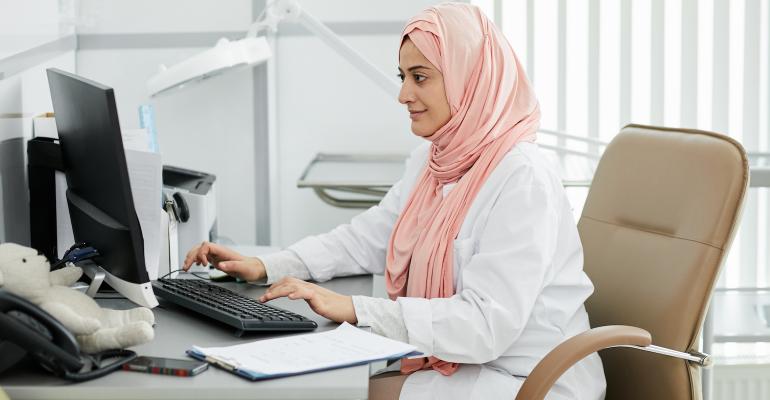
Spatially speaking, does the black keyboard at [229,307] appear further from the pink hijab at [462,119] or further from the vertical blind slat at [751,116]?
the vertical blind slat at [751,116]

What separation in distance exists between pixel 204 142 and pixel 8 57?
0.95 meters

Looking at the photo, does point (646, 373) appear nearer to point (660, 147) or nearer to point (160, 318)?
point (660, 147)

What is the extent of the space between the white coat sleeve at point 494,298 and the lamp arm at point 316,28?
34.8 inches

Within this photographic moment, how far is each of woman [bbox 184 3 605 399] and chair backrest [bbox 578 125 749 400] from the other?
0.33 ft

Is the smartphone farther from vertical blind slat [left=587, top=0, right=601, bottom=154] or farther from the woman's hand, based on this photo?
vertical blind slat [left=587, top=0, right=601, bottom=154]

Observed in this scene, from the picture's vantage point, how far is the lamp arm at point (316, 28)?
2328 millimetres

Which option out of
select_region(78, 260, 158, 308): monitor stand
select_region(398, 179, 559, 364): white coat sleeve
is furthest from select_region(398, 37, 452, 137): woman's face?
select_region(78, 260, 158, 308): monitor stand

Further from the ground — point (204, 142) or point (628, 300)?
point (204, 142)

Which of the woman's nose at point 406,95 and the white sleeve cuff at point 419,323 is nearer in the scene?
the white sleeve cuff at point 419,323

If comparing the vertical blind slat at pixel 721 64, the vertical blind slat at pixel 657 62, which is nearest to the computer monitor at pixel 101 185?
the vertical blind slat at pixel 657 62

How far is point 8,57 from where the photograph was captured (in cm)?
186

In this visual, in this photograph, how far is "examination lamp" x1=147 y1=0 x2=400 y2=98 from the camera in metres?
2.27

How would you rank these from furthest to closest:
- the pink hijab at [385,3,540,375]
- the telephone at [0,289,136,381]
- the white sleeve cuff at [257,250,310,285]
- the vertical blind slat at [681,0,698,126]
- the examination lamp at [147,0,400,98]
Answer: the vertical blind slat at [681,0,698,126] < the examination lamp at [147,0,400,98] < the white sleeve cuff at [257,250,310,285] < the pink hijab at [385,3,540,375] < the telephone at [0,289,136,381]

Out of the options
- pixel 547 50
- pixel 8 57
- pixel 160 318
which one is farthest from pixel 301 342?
pixel 547 50
